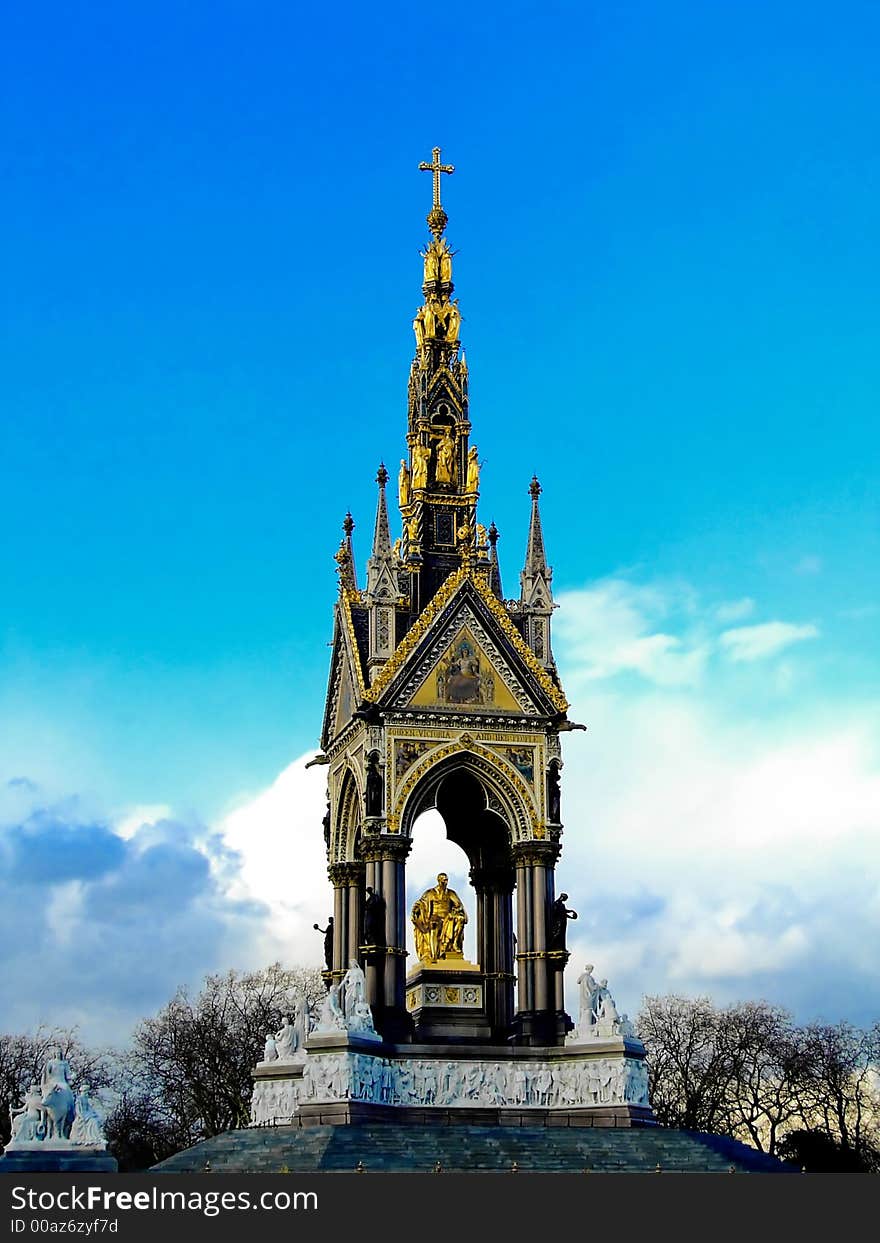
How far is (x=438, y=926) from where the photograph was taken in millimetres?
36031

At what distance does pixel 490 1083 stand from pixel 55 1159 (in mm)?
8127

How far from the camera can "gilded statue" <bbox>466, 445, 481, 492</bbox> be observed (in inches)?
1506

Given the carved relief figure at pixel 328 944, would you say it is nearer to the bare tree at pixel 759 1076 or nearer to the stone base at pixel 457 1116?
the stone base at pixel 457 1116

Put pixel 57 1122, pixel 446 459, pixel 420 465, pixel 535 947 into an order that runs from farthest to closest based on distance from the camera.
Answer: pixel 446 459
pixel 420 465
pixel 535 947
pixel 57 1122

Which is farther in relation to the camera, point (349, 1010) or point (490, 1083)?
point (490, 1083)

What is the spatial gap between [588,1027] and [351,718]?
7.81 metres

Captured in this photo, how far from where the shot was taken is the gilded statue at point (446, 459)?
126 ft

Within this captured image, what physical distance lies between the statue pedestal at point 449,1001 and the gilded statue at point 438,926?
0.25m

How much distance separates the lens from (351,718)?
36.1m

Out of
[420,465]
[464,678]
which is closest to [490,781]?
[464,678]

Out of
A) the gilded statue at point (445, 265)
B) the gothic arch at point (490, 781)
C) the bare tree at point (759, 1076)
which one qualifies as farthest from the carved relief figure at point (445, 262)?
the bare tree at point (759, 1076)

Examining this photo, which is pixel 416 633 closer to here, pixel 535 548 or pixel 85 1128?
pixel 535 548

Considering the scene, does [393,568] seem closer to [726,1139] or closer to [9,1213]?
[726,1139]

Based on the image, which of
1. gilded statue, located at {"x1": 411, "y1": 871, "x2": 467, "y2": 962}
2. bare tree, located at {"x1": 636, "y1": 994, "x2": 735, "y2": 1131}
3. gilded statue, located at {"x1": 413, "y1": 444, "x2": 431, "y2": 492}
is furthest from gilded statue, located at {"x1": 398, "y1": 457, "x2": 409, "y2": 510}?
→ bare tree, located at {"x1": 636, "y1": 994, "x2": 735, "y2": 1131}
